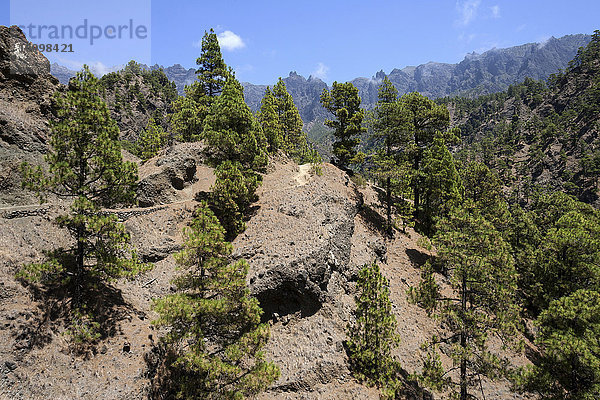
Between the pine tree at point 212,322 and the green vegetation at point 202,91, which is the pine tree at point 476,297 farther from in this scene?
the green vegetation at point 202,91

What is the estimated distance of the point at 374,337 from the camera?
16297 mm

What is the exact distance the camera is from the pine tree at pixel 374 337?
1598cm

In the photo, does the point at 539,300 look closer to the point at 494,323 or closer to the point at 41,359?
the point at 494,323

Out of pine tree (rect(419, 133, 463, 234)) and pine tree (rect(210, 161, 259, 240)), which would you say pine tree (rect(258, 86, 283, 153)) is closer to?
pine tree (rect(210, 161, 259, 240))

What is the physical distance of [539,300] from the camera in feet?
87.1

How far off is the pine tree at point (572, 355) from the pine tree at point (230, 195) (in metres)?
20.0

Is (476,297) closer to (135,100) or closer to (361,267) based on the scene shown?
(361,267)

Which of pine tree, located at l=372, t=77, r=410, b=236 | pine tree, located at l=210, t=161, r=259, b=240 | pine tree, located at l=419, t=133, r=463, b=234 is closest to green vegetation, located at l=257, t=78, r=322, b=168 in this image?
pine tree, located at l=372, t=77, r=410, b=236

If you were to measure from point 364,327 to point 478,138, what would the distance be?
19576 cm

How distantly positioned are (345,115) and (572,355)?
26.8 metres

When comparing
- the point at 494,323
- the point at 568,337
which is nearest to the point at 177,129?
the point at 494,323

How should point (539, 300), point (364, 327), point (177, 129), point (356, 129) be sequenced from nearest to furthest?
point (364, 327) → point (539, 300) → point (356, 129) → point (177, 129)

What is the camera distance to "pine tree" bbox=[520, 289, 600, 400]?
568 inches

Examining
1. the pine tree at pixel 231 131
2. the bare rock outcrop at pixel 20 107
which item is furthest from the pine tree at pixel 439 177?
the bare rock outcrop at pixel 20 107
